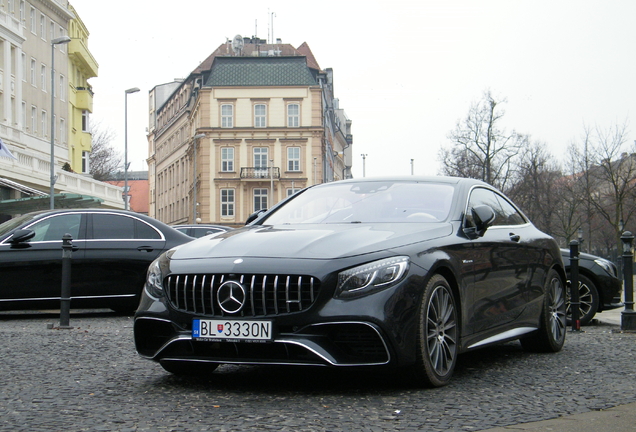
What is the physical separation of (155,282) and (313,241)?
1.11m

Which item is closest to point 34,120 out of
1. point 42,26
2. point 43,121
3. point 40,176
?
point 43,121

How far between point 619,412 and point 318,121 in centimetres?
8272

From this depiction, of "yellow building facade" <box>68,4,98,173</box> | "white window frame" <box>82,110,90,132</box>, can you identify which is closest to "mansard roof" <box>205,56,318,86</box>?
"yellow building facade" <box>68,4,98,173</box>

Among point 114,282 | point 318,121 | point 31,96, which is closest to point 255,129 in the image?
point 318,121

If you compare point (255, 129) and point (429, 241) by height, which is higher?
point (255, 129)

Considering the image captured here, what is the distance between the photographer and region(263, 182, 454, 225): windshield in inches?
268

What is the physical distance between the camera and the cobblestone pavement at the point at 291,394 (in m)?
4.89

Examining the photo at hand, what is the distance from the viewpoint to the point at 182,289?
231 inches

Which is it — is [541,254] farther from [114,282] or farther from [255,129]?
[255,129]

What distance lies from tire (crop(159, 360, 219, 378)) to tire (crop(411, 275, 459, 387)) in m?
1.49

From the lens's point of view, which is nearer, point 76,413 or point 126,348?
point 76,413

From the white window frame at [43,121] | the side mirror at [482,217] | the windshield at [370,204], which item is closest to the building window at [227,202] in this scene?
the white window frame at [43,121]

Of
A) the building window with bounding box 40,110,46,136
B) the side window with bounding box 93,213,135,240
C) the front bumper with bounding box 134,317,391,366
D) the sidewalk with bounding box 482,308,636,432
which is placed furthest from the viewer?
the building window with bounding box 40,110,46,136

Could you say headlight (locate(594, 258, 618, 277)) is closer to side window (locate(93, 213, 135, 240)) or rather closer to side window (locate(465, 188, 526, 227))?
side window (locate(465, 188, 526, 227))
